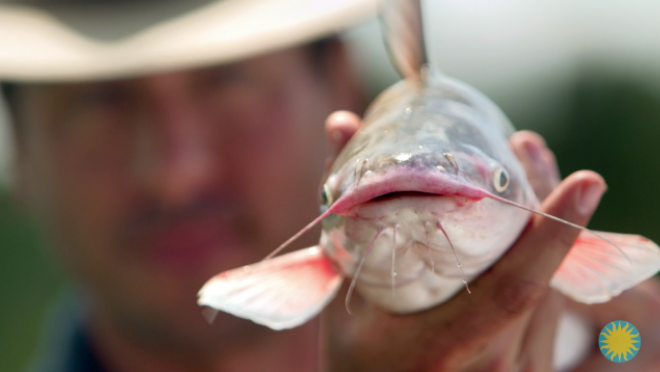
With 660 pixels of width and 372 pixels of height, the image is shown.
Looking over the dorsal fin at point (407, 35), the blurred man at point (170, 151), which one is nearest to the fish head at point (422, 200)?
the dorsal fin at point (407, 35)

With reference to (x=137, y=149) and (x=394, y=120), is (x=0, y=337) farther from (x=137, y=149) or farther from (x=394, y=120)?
(x=394, y=120)

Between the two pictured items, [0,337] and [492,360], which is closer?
[492,360]

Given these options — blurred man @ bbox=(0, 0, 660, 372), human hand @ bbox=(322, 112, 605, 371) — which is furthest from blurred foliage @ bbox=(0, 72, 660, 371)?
human hand @ bbox=(322, 112, 605, 371)

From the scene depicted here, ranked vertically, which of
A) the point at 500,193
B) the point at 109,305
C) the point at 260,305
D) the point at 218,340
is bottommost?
the point at 218,340

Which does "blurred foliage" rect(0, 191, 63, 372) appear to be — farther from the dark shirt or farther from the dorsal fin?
Result: the dorsal fin

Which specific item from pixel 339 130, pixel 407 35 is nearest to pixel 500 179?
pixel 339 130

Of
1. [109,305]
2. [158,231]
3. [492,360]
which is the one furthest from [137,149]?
[492,360]
